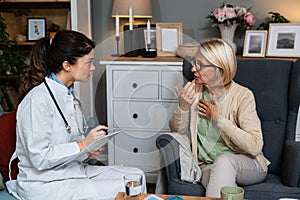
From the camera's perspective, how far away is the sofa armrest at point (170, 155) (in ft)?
7.08

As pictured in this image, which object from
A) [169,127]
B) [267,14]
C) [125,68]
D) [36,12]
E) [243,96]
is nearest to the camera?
[243,96]

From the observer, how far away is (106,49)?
11.2 feet

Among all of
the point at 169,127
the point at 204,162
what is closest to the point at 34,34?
the point at 169,127

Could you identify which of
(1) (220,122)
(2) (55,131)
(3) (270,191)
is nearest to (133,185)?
(2) (55,131)

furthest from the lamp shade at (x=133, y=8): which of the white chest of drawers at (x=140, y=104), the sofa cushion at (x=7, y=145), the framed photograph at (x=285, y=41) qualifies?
the sofa cushion at (x=7, y=145)

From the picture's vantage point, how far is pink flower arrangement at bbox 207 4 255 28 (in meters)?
2.89

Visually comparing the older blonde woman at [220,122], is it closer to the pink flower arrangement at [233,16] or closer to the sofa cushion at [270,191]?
the sofa cushion at [270,191]

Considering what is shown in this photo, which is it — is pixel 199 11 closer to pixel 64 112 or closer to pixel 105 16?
pixel 105 16

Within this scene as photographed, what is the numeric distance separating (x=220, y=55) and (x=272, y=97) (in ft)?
1.65

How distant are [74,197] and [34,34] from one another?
2.11 m

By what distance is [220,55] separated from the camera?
2.09 metres

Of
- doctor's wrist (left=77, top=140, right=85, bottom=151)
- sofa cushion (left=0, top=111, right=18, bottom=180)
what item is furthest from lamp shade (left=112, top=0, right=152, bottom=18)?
doctor's wrist (left=77, top=140, right=85, bottom=151)

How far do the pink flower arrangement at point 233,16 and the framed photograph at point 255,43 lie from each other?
0.07 meters

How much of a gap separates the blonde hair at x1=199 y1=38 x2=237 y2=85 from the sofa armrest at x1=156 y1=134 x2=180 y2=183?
1.27ft
